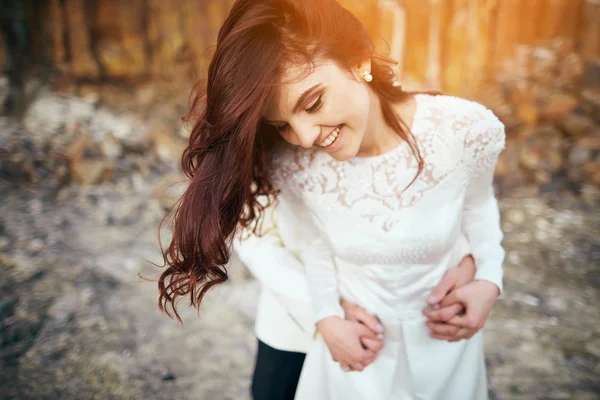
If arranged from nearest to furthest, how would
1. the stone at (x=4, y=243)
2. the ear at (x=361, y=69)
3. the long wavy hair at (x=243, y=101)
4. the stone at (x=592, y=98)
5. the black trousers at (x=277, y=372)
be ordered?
1. the long wavy hair at (x=243, y=101)
2. the ear at (x=361, y=69)
3. the black trousers at (x=277, y=372)
4. the stone at (x=4, y=243)
5. the stone at (x=592, y=98)

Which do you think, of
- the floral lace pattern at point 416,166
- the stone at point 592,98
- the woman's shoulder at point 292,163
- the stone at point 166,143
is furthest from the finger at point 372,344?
the stone at point 592,98

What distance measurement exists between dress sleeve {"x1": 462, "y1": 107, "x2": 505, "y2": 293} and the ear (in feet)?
0.92

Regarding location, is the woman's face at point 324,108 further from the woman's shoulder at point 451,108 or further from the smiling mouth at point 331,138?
the woman's shoulder at point 451,108

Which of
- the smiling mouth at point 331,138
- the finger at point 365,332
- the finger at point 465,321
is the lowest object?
the finger at point 365,332

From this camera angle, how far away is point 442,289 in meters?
1.07

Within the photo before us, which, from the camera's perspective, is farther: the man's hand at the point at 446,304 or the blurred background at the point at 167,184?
the blurred background at the point at 167,184

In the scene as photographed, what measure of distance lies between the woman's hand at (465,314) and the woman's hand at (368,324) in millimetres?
120

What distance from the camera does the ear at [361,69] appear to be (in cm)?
97

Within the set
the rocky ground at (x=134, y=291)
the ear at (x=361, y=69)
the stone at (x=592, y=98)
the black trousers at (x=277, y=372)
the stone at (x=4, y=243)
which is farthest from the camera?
the stone at (x=592, y=98)

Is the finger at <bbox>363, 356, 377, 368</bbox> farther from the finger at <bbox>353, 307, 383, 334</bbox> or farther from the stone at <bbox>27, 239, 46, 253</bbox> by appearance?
the stone at <bbox>27, 239, 46, 253</bbox>

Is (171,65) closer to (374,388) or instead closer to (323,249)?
(323,249)

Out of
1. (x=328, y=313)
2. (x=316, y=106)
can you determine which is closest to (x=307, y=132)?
(x=316, y=106)

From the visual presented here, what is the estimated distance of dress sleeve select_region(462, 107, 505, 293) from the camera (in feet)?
3.43

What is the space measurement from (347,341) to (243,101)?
1.92 feet
